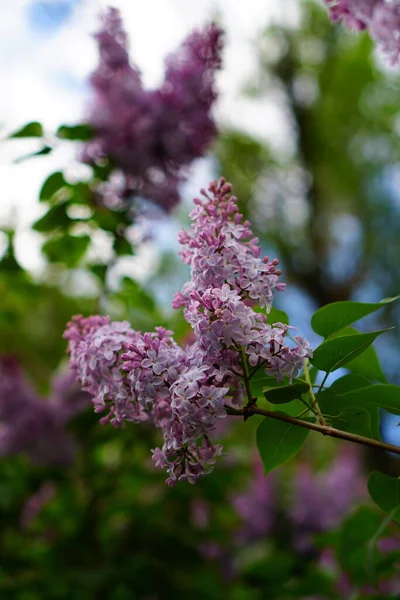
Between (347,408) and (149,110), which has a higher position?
(149,110)

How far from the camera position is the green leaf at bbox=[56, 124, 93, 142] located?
1184mm

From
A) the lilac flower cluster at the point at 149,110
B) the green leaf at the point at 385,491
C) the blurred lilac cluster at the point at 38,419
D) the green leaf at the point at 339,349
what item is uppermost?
the lilac flower cluster at the point at 149,110

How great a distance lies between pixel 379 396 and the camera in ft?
1.94

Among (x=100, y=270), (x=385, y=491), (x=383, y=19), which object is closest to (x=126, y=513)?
(x=100, y=270)

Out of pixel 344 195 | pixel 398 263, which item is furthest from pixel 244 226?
pixel 344 195

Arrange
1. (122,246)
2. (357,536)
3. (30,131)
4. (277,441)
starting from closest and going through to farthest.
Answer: (277,441) → (357,536) → (30,131) → (122,246)

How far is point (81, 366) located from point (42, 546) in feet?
3.99

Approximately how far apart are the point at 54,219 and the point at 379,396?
843 millimetres

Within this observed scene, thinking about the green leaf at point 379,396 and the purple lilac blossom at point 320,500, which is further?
the purple lilac blossom at point 320,500

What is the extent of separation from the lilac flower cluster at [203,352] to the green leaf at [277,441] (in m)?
0.07

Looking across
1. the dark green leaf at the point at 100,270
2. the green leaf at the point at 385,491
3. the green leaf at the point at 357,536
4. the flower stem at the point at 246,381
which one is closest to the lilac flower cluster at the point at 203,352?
the flower stem at the point at 246,381

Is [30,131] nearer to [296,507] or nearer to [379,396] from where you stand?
[379,396]

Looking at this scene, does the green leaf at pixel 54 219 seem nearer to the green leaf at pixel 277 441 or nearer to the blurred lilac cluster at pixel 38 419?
the blurred lilac cluster at pixel 38 419

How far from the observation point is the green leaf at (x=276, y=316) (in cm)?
60
